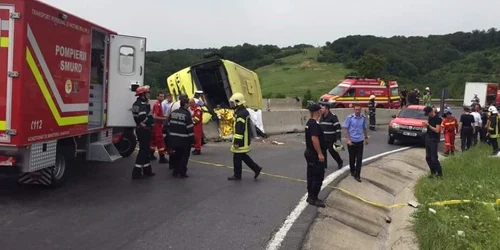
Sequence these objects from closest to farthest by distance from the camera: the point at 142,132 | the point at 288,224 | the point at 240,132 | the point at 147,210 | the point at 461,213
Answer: the point at 288,224
the point at 147,210
the point at 461,213
the point at 142,132
the point at 240,132

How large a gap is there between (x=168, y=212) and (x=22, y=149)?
2.22m

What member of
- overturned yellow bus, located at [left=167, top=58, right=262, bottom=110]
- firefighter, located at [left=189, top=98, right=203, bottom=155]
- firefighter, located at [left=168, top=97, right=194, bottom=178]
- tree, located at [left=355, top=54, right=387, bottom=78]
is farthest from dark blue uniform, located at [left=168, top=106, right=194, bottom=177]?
tree, located at [left=355, top=54, right=387, bottom=78]

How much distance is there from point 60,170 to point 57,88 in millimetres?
1513

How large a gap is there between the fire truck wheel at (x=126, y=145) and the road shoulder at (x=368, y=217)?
5.05 metres

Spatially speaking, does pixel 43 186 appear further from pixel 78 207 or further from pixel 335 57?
pixel 335 57

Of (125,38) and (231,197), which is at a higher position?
(125,38)

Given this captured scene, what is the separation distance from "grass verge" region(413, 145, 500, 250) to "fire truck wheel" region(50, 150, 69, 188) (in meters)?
5.72

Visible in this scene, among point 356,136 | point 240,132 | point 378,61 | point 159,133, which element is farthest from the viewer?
point 378,61

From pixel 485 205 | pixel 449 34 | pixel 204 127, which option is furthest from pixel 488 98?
pixel 449 34

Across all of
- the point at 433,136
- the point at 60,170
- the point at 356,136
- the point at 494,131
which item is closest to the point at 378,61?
the point at 494,131

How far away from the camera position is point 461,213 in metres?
8.37

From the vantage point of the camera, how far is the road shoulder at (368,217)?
282 inches

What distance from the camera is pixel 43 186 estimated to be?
880 centimetres

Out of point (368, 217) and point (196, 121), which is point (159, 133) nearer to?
point (196, 121)
